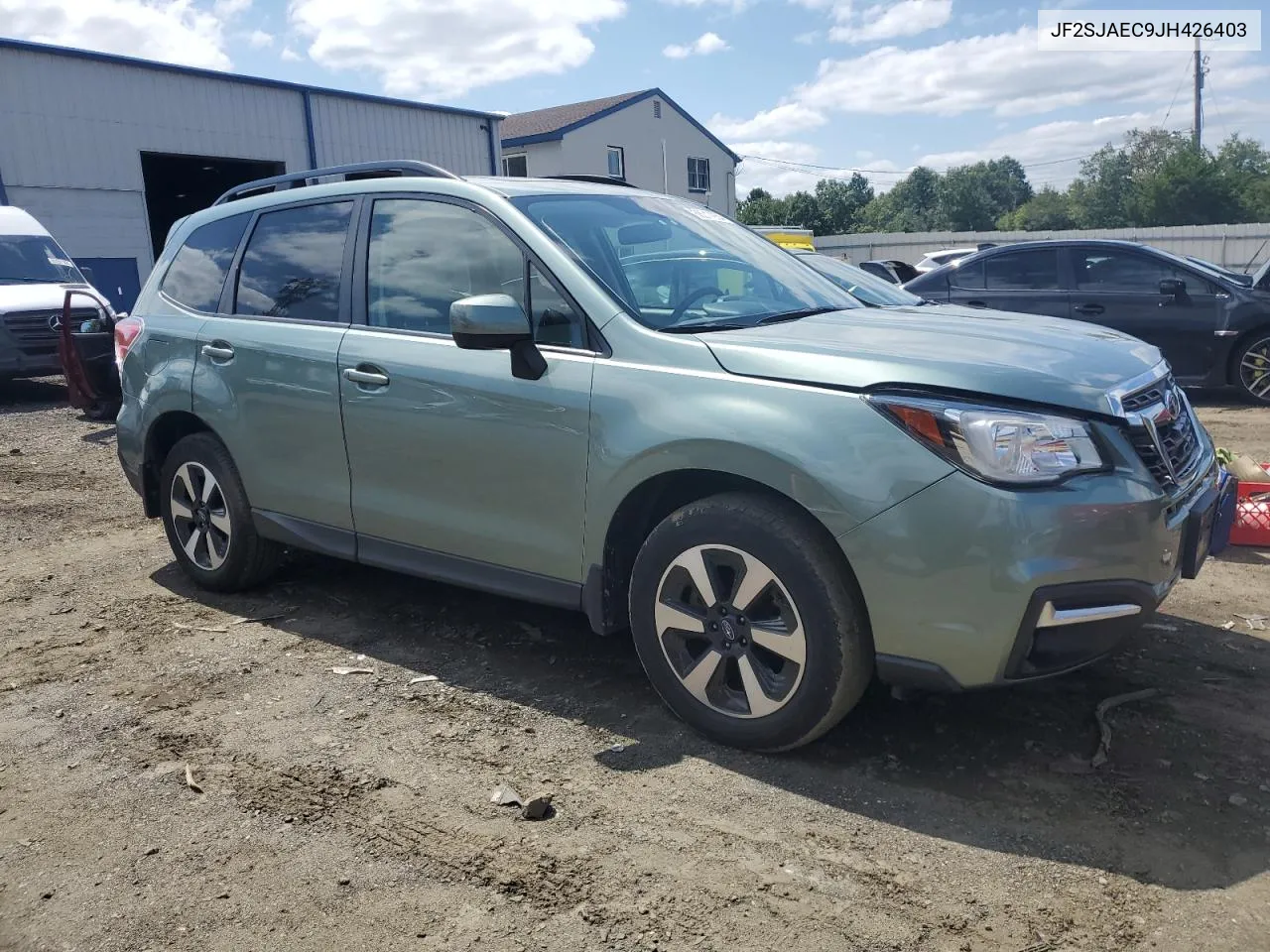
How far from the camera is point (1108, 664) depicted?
12.5ft

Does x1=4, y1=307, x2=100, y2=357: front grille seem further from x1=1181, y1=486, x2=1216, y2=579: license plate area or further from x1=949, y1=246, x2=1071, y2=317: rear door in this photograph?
x1=1181, y1=486, x2=1216, y2=579: license plate area

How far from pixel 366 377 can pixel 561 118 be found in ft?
118

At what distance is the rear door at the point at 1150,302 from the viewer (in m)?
9.60

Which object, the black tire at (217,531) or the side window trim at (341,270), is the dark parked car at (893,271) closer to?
the side window trim at (341,270)

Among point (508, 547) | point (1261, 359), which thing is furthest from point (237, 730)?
point (1261, 359)

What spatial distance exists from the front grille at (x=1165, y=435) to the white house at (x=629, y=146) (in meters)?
31.4

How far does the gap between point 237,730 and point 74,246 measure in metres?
19.5

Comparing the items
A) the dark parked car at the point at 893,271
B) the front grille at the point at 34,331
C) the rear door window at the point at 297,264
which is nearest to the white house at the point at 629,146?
the dark parked car at the point at 893,271

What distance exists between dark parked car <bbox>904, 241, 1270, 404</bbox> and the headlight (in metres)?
7.35

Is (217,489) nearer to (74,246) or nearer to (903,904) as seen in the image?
(903,904)

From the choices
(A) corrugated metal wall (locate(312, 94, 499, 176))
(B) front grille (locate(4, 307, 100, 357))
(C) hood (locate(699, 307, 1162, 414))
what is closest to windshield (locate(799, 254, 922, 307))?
(C) hood (locate(699, 307, 1162, 414))

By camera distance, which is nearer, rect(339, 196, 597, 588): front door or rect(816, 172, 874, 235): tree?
rect(339, 196, 597, 588): front door

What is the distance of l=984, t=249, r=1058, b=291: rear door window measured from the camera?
1018 cm

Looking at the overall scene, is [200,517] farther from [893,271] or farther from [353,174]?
[893,271]
